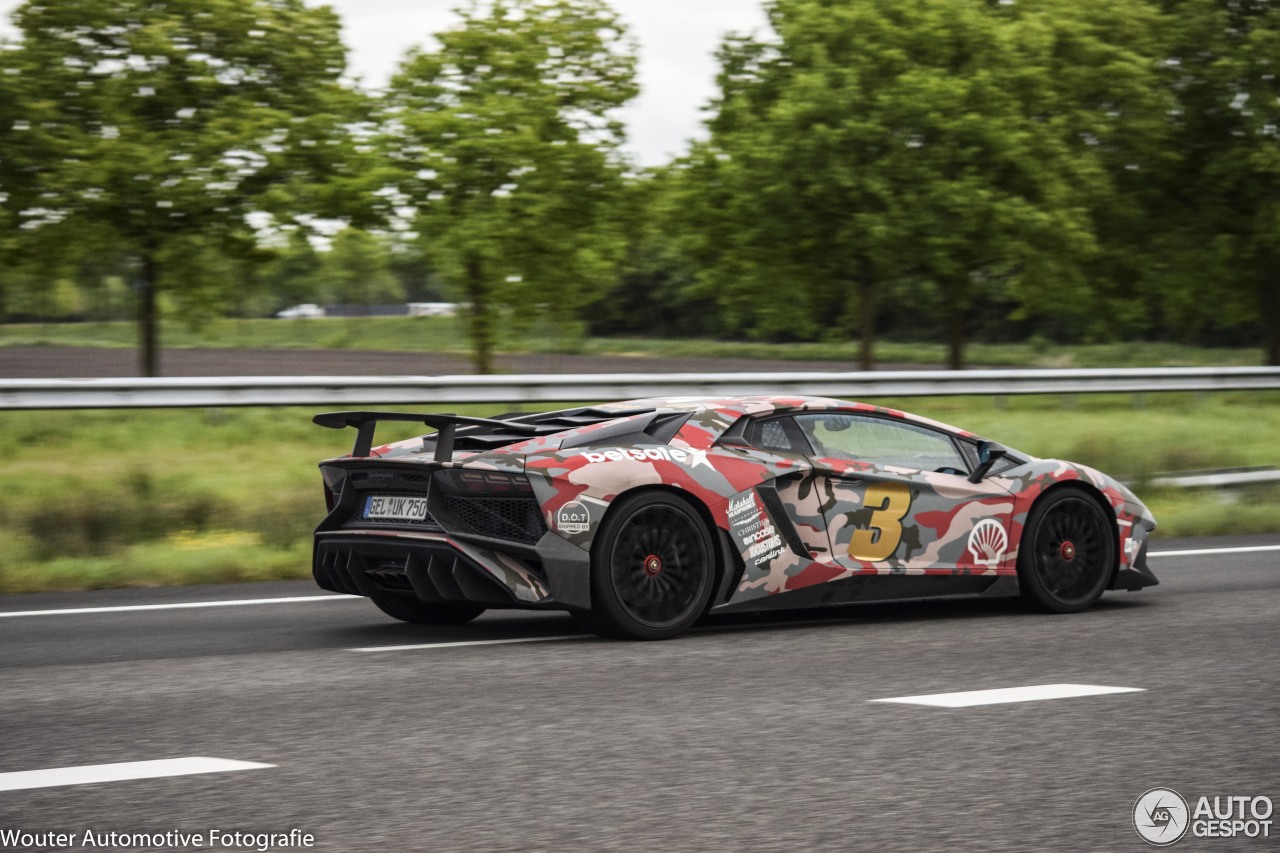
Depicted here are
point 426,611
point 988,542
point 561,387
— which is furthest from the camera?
point 561,387

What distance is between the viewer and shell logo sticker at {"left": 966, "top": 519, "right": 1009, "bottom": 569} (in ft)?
28.7

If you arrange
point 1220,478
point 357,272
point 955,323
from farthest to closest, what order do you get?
point 955,323, point 357,272, point 1220,478

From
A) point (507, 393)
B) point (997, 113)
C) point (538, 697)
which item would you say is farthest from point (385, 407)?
point (997, 113)

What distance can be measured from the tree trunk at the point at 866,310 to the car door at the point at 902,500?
69.1 ft

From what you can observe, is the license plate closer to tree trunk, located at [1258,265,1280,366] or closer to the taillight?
the taillight

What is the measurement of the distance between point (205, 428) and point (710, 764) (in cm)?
1108

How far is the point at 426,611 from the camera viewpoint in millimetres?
8695

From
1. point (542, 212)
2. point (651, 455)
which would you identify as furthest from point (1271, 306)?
point (651, 455)

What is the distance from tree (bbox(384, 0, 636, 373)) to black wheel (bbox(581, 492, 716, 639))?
1702cm

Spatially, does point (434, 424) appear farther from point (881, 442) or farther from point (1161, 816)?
point (1161, 816)

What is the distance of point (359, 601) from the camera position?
32.8 ft

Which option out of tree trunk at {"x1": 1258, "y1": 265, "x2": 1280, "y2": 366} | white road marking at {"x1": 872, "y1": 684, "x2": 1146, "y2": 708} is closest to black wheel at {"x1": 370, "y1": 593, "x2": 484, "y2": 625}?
white road marking at {"x1": 872, "y1": 684, "x2": 1146, "y2": 708}

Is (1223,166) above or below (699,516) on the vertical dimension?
above

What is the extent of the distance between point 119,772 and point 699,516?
11.2 ft
